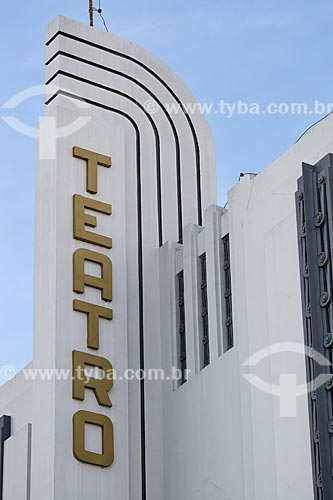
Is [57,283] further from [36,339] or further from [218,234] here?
[218,234]

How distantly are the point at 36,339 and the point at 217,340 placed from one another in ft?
10.9

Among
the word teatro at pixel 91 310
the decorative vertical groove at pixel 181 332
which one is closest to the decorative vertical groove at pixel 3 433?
the word teatro at pixel 91 310

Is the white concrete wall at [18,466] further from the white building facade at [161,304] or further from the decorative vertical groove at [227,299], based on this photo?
the decorative vertical groove at [227,299]

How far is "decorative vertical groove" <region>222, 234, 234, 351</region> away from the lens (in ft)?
77.3

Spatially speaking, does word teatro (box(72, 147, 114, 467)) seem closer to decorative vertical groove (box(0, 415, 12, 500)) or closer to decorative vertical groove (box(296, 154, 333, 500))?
decorative vertical groove (box(0, 415, 12, 500))

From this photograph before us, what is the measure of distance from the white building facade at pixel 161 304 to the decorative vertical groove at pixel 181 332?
0.10ft

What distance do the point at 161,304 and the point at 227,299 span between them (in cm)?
210

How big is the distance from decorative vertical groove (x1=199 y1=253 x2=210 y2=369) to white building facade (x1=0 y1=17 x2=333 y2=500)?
4 centimetres

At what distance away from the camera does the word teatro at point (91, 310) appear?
928 inches

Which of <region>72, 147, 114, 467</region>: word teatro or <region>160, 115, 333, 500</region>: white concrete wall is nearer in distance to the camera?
<region>160, 115, 333, 500</region>: white concrete wall

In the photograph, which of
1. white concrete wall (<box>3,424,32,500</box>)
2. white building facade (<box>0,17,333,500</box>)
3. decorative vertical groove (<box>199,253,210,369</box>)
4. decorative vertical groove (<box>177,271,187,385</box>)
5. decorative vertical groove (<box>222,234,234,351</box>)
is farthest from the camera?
white concrete wall (<box>3,424,32,500</box>)

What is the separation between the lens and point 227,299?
23.9 meters

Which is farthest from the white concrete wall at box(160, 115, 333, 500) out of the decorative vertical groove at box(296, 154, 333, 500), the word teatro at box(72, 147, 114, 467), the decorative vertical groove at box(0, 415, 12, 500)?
the decorative vertical groove at box(0, 415, 12, 500)

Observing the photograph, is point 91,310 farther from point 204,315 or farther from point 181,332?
point 204,315
